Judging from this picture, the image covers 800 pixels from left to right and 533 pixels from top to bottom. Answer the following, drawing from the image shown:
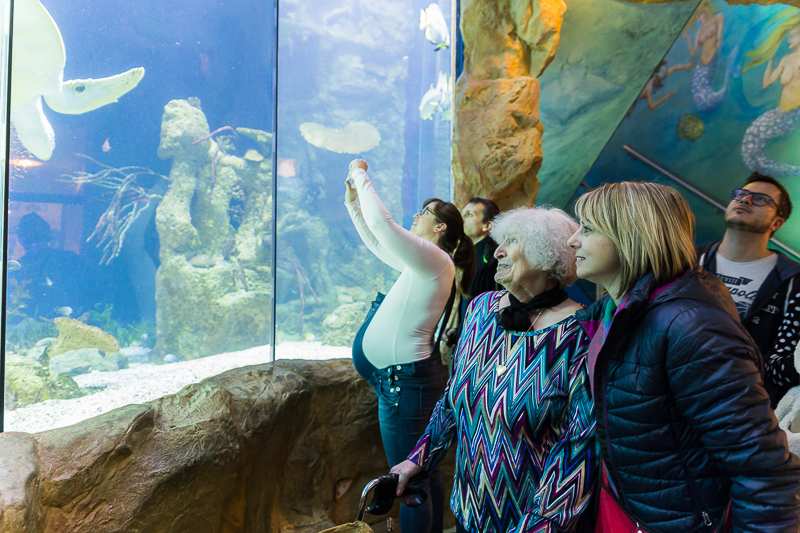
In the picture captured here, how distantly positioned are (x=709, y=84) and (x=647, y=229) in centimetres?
511

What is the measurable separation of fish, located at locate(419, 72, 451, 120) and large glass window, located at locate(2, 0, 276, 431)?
1825mm

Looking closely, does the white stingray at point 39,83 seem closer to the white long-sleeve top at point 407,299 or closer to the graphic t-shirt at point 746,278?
the white long-sleeve top at point 407,299

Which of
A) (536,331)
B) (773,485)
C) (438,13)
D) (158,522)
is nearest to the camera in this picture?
(773,485)

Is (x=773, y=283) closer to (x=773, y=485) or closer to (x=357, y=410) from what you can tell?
(x=773, y=485)

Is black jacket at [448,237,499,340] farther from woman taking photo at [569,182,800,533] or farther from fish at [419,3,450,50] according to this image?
fish at [419,3,450,50]

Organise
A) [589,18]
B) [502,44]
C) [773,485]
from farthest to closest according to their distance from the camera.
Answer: [589,18] < [502,44] < [773,485]

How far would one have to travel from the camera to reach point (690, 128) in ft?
17.3

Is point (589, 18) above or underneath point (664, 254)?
above

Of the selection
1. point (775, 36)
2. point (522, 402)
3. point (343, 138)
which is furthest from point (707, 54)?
point (522, 402)

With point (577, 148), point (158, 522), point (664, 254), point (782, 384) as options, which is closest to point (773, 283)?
point (782, 384)

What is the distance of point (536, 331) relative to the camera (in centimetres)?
142

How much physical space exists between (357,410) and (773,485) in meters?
2.68

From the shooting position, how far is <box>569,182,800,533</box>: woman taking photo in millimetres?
927

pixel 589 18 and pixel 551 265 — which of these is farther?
pixel 589 18
